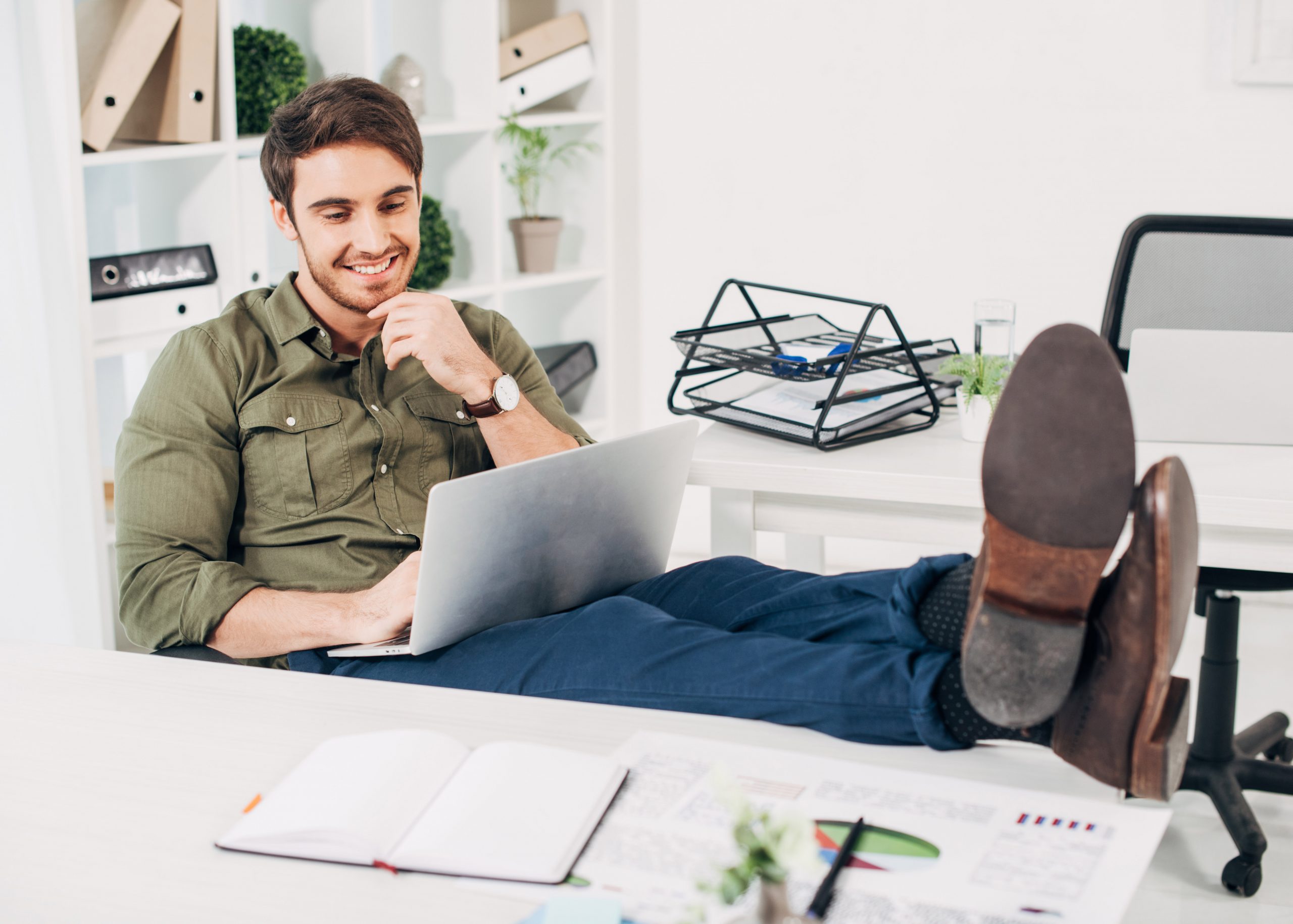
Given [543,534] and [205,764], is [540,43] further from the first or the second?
[205,764]

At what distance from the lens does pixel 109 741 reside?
106cm

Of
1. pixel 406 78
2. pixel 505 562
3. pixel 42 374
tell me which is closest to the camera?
pixel 505 562

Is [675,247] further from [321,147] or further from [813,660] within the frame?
[813,660]

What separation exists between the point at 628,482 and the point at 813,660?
0.36 m

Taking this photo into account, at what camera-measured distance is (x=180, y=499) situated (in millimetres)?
1547

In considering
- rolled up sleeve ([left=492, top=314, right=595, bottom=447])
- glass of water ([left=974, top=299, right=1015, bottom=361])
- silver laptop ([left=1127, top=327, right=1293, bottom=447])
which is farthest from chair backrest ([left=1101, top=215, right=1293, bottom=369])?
rolled up sleeve ([left=492, top=314, right=595, bottom=447])

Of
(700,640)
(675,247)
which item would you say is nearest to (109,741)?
(700,640)

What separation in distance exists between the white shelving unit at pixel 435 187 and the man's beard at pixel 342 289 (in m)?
0.76

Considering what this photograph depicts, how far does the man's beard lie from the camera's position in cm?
173

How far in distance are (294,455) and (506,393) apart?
0.96 feet

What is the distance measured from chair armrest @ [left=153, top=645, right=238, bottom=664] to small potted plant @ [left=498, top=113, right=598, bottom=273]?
6.90ft

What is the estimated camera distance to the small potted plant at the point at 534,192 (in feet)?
11.1

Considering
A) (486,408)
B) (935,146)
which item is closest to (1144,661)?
(486,408)

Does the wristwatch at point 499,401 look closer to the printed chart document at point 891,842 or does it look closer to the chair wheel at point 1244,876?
the printed chart document at point 891,842
